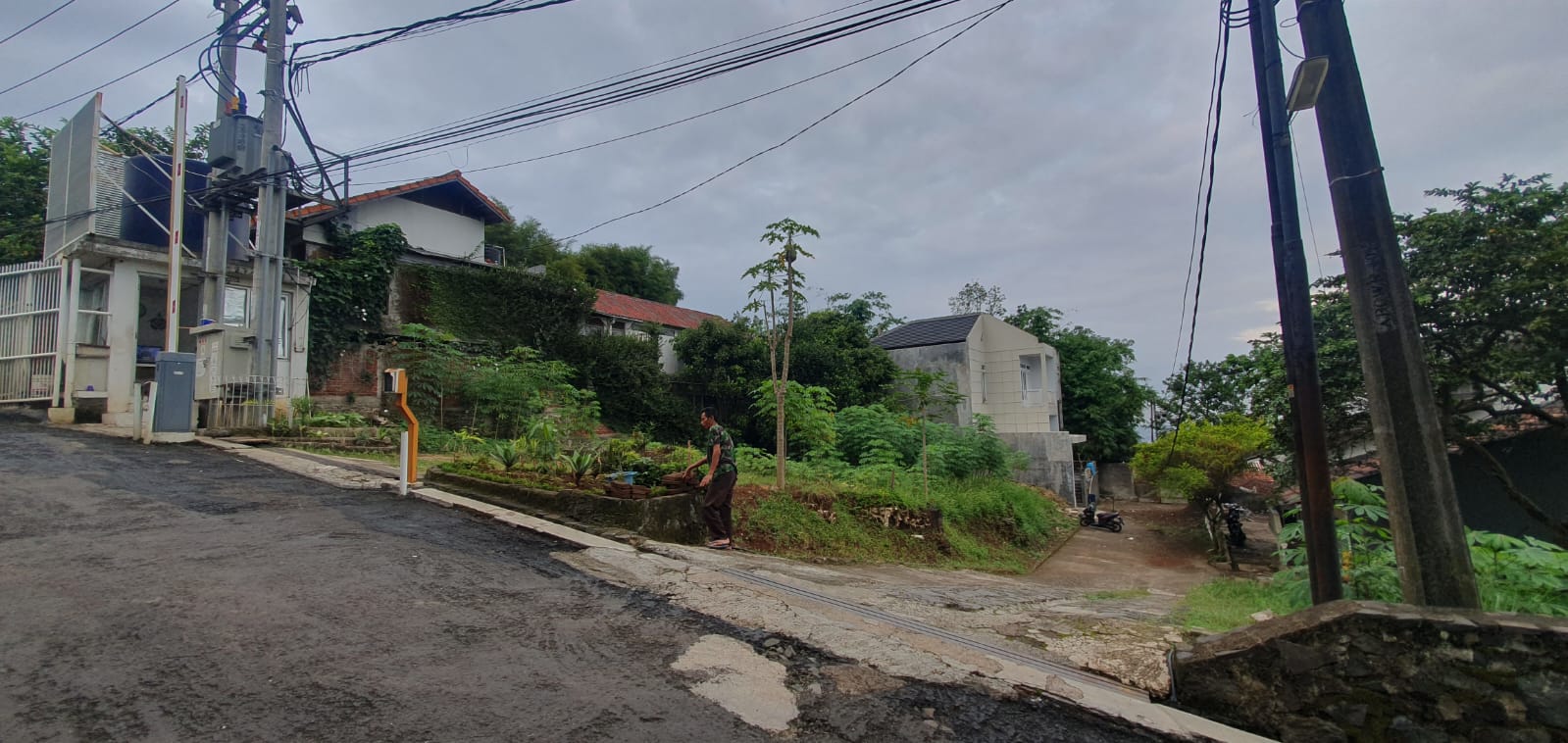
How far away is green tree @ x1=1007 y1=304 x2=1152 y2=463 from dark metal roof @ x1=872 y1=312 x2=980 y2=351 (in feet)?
23.3

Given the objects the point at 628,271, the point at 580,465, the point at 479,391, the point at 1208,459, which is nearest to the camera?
the point at 580,465

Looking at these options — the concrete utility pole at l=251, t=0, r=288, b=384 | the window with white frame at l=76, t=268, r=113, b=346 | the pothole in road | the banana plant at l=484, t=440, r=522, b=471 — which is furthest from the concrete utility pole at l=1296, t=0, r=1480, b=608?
the window with white frame at l=76, t=268, r=113, b=346

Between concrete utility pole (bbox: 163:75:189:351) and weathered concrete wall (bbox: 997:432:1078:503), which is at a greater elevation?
concrete utility pole (bbox: 163:75:189:351)

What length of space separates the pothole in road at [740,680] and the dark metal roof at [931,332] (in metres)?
21.8

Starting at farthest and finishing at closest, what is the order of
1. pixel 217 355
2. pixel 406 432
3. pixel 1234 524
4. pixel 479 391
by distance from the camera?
pixel 1234 524, pixel 479 391, pixel 217 355, pixel 406 432

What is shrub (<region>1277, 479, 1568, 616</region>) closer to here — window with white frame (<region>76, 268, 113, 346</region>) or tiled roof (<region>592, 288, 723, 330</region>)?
window with white frame (<region>76, 268, 113, 346</region>)

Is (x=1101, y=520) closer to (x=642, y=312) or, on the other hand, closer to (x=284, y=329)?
(x=642, y=312)

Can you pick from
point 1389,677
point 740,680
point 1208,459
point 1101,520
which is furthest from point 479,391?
point 1208,459

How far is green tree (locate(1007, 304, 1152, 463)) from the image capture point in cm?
3052

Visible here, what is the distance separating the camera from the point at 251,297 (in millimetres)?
14812

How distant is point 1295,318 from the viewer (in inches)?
190

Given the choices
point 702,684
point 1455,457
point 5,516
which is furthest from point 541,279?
point 1455,457

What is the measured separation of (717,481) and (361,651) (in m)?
4.00

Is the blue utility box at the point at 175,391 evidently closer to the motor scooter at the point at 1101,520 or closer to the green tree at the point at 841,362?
the green tree at the point at 841,362
